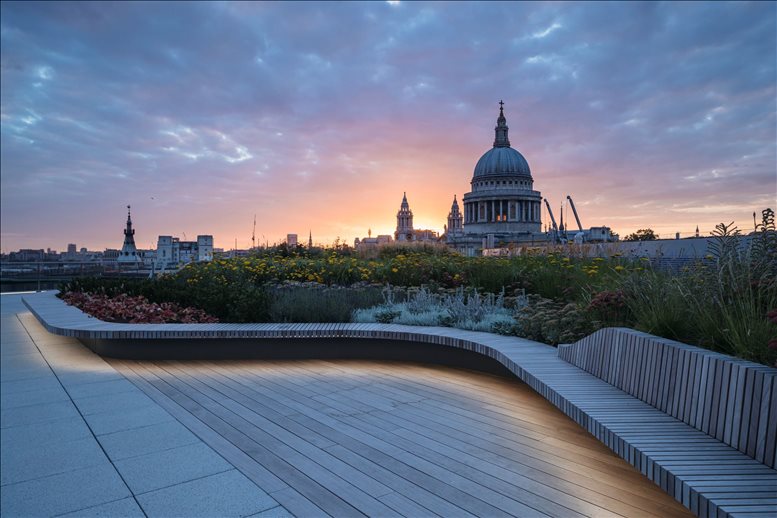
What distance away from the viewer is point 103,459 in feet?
10.8

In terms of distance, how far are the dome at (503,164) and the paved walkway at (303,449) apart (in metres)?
80.9

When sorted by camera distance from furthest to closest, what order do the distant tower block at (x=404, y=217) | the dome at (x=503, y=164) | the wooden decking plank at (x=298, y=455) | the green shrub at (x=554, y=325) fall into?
the distant tower block at (x=404, y=217), the dome at (x=503, y=164), the green shrub at (x=554, y=325), the wooden decking plank at (x=298, y=455)

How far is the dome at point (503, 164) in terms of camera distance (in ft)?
269

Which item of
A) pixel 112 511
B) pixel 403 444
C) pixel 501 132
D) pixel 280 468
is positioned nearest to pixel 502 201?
pixel 501 132

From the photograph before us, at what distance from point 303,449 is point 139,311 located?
19.1 feet

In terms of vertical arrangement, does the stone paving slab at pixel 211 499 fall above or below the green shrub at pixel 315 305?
below

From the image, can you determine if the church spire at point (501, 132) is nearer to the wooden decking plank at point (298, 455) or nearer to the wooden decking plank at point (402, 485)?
the wooden decking plank at point (298, 455)

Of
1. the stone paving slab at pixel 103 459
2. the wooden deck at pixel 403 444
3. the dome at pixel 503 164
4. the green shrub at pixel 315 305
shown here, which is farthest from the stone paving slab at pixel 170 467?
the dome at pixel 503 164

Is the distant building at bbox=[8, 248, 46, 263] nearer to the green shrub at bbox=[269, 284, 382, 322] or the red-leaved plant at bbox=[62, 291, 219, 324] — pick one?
the red-leaved plant at bbox=[62, 291, 219, 324]

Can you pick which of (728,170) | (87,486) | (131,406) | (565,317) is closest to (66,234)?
(131,406)

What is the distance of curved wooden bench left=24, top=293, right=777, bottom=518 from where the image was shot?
1.83 m

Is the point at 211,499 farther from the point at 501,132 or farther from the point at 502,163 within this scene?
the point at 501,132

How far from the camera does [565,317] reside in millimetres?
4996

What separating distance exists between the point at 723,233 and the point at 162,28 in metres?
10.8
